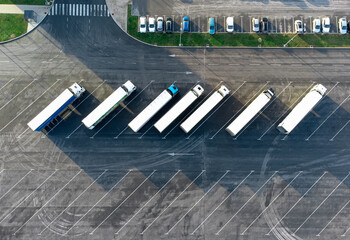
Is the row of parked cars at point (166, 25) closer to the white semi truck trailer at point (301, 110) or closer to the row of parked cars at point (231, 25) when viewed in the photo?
the row of parked cars at point (231, 25)

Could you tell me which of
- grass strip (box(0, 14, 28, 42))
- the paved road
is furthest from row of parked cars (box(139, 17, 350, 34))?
grass strip (box(0, 14, 28, 42))

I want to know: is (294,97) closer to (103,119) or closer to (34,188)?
(103,119)

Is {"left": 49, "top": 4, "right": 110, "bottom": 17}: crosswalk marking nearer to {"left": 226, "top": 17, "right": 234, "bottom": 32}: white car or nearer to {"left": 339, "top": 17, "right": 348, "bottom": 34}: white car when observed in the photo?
{"left": 226, "top": 17, "right": 234, "bottom": 32}: white car

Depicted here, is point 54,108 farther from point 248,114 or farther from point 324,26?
point 324,26

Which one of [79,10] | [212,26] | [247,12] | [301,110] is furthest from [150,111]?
[247,12]

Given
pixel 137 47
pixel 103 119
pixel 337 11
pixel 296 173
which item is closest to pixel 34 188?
pixel 103 119

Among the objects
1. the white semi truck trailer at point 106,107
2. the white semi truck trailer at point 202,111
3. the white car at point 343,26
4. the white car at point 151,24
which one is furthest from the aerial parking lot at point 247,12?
the white semi truck trailer at point 106,107

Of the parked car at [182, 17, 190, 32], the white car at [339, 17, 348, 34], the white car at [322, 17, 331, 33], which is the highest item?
the parked car at [182, 17, 190, 32]
